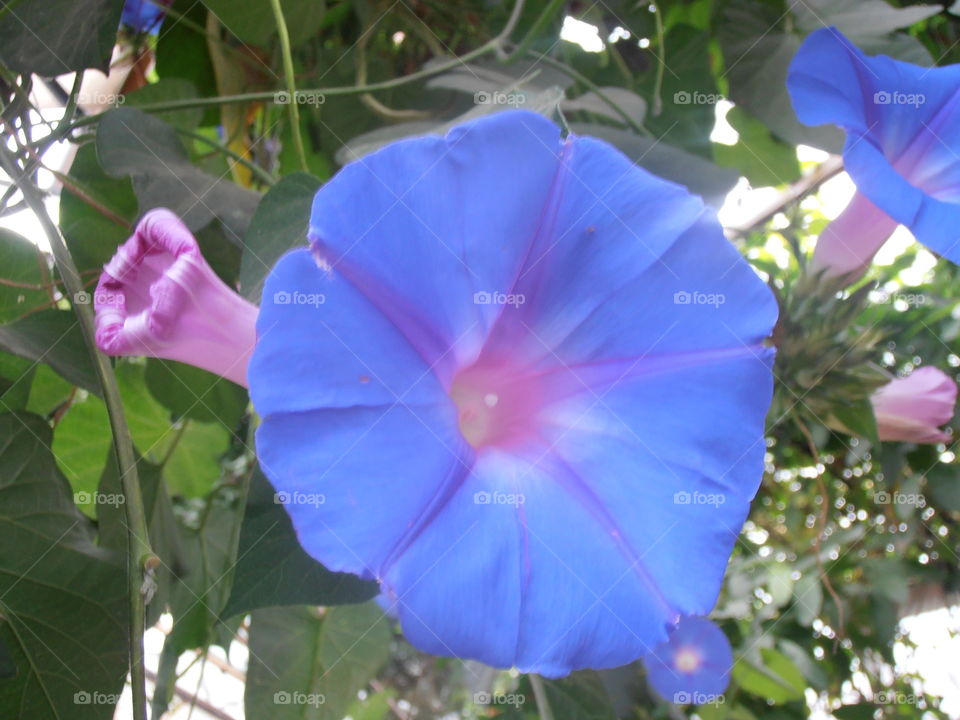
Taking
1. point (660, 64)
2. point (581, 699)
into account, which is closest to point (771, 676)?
point (581, 699)

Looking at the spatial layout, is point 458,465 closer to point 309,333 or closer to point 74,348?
point 309,333

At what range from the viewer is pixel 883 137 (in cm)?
75

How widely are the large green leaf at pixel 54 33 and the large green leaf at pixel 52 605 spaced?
321mm

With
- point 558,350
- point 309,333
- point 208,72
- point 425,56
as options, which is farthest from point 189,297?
point 425,56

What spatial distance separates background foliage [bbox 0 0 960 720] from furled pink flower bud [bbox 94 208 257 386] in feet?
0.18

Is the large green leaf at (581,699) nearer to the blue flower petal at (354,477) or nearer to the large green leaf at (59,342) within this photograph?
the blue flower petal at (354,477)

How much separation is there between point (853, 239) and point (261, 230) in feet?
1.87

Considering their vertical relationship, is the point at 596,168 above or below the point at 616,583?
above

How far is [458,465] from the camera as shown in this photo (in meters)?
0.49

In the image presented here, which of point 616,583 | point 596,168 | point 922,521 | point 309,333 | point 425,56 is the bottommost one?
point 616,583

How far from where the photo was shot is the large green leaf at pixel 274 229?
57cm

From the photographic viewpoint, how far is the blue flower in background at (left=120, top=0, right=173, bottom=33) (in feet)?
3.43

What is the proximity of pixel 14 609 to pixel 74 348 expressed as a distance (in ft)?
0.68

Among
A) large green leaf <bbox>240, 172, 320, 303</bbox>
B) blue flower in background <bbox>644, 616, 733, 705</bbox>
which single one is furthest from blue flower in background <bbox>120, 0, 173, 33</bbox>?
blue flower in background <bbox>644, 616, 733, 705</bbox>
